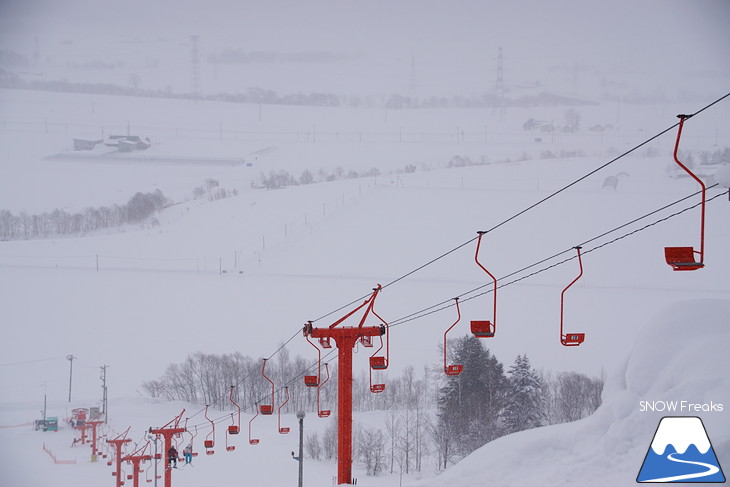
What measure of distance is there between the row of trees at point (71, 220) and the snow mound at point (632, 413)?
45.0 meters

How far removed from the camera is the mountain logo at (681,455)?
608 centimetres

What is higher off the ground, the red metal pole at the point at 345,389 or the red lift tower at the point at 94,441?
the red metal pole at the point at 345,389

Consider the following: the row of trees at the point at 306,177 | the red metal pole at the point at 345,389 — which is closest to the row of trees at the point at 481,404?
the red metal pole at the point at 345,389

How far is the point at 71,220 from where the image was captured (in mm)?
50156

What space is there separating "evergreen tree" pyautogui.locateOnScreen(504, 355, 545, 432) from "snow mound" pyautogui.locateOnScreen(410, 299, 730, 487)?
1192 cm

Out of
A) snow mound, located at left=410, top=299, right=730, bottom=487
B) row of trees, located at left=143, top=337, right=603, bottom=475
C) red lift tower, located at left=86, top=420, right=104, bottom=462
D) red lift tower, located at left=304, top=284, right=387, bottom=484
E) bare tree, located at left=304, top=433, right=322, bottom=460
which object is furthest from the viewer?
red lift tower, located at left=86, top=420, right=104, bottom=462

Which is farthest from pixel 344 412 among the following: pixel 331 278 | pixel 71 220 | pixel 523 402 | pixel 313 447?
pixel 71 220

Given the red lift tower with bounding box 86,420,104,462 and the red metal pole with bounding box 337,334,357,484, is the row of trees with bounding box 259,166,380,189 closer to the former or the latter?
the red lift tower with bounding box 86,420,104,462

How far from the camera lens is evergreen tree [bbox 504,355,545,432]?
20.7 meters

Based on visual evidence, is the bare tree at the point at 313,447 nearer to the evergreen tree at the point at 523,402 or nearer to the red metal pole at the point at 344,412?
the evergreen tree at the point at 523,402

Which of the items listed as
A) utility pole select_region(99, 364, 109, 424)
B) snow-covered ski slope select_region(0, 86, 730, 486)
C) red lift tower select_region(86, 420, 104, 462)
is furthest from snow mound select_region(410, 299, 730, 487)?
utility pole select_region(99, 364, 109, 424)

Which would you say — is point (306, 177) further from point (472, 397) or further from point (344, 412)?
point (344, 412)

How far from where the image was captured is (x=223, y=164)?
218 feet

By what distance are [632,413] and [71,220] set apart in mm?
48398
